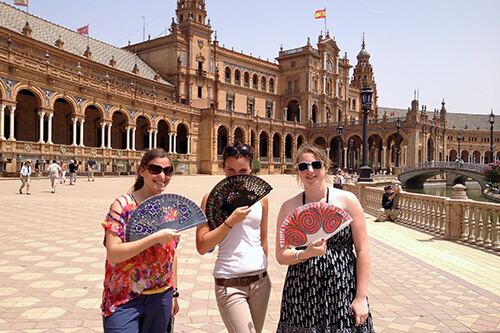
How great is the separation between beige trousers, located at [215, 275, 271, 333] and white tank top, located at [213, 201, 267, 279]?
0.31 ft

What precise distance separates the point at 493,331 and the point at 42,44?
123 ft

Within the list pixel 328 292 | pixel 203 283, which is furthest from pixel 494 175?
pixel 328 292

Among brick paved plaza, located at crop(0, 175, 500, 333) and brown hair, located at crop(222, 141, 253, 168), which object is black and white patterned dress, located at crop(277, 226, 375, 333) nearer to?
brown hair, located at crop(222, 141, 253, 168)

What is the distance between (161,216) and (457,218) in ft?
28.6

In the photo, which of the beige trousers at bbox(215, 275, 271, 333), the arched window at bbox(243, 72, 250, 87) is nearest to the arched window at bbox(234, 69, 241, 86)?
the arched window at bbox(243, 72, 250, 87)

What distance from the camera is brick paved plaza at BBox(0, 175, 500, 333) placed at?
4148 millimetres

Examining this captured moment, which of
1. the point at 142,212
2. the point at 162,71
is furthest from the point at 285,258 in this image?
the point at 162,71

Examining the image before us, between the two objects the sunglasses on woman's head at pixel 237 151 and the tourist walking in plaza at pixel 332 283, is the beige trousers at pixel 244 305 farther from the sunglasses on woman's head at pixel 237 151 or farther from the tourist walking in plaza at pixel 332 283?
the sunglasses on woman's head at pixel 237 151

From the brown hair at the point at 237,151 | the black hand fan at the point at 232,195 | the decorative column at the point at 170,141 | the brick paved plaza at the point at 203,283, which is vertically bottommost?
the brick paved plaza at the point at 203,283

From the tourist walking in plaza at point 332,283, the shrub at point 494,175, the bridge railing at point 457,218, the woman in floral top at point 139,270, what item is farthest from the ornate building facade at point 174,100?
the tourist walking in plaza at point 332,283

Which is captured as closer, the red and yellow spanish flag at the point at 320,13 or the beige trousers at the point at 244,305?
the beige trousers at the point at 244,305

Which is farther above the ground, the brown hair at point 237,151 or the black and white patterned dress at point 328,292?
the brown hair at point 237,151

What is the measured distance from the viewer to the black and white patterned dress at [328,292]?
2322 millimetres

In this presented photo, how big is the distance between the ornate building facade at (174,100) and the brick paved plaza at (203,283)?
2194 cm
